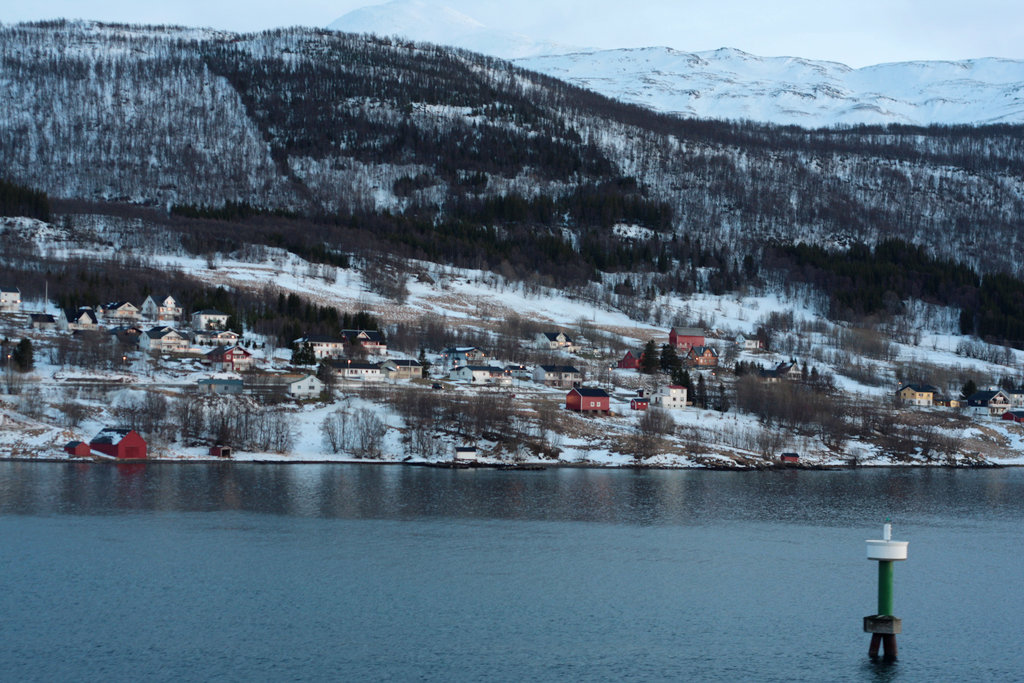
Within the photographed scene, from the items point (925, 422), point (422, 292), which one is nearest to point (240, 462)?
point (925, 422)

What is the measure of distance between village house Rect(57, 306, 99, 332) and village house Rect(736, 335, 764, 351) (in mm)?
71119

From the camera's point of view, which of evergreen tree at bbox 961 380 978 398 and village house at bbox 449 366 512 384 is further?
evergreen tree at bbox 961 380 978 398

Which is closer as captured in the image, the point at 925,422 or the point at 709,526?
the point at 709,526

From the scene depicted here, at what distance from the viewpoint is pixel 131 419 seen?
68.2 metres

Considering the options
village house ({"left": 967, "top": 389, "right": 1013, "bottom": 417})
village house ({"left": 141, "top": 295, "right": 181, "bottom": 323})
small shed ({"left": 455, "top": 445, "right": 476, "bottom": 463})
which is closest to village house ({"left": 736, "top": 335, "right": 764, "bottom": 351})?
village house ({"left": 967, "top": 389, "right": 1013, "bottom": 417})

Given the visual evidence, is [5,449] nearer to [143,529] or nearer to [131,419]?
[131,419]

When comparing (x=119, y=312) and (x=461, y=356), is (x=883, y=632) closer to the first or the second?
(x=461, y=356)

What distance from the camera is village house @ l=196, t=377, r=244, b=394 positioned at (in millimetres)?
73938

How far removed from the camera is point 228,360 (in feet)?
275

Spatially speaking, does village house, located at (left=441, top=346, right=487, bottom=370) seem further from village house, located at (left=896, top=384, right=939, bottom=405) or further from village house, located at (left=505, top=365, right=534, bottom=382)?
village house, located at (left=896, top=384, right=939, bottom=405)

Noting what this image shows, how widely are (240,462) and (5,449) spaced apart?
557 inches

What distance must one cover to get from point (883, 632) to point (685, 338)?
91659mm

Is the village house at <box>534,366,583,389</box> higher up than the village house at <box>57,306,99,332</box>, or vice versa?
the village house at <box>57,306,99,332</box>

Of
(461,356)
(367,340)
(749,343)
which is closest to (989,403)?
(749,343)
